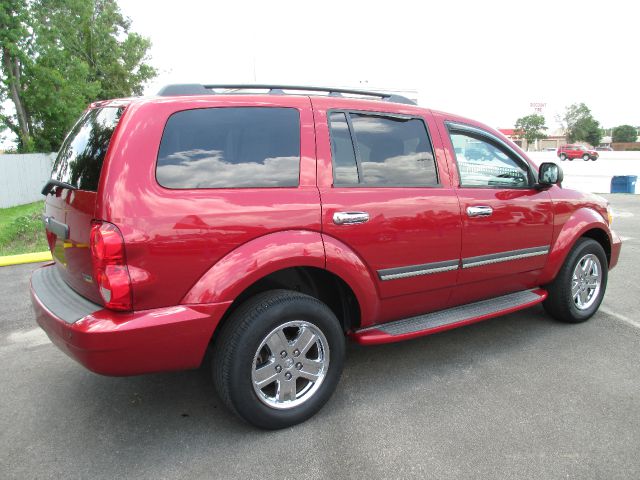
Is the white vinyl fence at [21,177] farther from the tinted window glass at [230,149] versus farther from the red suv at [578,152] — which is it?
the red suv at [578,152]

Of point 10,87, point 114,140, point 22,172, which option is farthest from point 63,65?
point 114,140

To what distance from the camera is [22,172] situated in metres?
19.2

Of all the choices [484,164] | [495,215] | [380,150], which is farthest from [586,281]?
[380,150]

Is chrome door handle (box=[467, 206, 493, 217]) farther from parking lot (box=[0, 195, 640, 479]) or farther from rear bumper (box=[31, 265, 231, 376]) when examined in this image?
rear bumper (box=[31, 265, 231, 376])

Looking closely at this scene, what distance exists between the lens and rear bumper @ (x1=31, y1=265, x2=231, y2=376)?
2.27 meters

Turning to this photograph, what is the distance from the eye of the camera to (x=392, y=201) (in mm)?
3025

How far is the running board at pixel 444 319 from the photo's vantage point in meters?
3.10

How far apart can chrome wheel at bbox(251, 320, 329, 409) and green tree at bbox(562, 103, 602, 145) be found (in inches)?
3617

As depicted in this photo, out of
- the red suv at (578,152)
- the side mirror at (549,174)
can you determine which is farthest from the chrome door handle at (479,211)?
the red suv at (578,152)

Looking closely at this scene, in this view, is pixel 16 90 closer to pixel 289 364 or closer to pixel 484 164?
pixel 484 164

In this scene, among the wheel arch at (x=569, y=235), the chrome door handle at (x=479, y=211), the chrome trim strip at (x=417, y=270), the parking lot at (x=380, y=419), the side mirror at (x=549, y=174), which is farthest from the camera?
the wheel arch at (x=569, y=235)

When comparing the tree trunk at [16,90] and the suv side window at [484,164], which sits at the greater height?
the tree trunk at [16,90]

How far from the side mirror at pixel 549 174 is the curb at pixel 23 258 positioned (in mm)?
6273

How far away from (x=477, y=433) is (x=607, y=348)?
71.1 inches
